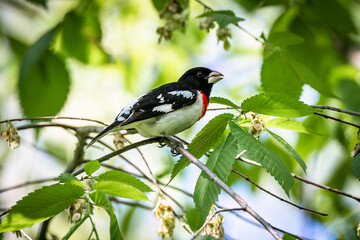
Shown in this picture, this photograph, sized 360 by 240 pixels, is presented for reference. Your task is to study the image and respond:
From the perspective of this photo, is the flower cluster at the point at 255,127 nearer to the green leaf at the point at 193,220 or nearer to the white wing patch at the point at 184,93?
the green leaf at the point at 193,220

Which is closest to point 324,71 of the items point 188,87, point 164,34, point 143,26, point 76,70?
point 188,87

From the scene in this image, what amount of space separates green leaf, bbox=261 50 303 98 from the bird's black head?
1080 mm

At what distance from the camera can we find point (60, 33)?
317 cm

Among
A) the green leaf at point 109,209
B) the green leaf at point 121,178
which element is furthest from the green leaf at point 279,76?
the green leaf at point 109,209

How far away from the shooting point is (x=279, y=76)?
2424 mm

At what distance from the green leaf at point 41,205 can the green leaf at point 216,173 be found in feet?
1.47

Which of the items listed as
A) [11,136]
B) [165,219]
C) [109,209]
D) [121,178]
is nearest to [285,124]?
[165,219]

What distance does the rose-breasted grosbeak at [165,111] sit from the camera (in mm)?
2867

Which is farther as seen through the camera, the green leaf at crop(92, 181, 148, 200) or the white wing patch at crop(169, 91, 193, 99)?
the white wing patch at crop(169, 91, 193, 99)

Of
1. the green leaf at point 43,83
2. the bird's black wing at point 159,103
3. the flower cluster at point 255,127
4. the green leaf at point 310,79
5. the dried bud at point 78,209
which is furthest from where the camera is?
the bird's black wing at point 159,103

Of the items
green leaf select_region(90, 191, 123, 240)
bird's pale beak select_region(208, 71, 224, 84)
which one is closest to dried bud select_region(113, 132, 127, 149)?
green leaf select_region(90, 191, 123, 240)

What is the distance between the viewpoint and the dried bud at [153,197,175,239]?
6.04 ft

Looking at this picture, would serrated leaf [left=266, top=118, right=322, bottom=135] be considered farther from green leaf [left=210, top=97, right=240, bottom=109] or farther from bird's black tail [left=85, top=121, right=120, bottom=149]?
bird's black tail [left=85, top=121, right=120, bottom=149]

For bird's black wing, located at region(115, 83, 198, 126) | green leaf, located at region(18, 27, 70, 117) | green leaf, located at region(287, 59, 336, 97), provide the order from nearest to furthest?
green leaf, located at region(287, 59, 336, 97)
green leaf, located at region(18, 27, 70, 117)
bird's black wing, located at region(115, 83, 198, 126)
